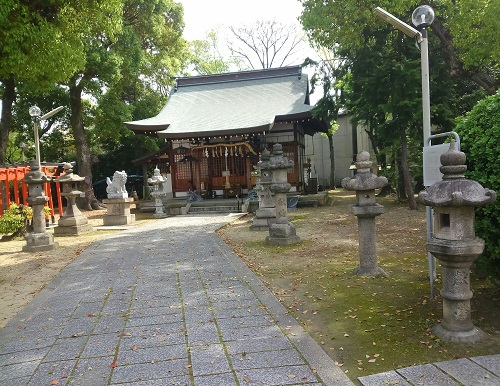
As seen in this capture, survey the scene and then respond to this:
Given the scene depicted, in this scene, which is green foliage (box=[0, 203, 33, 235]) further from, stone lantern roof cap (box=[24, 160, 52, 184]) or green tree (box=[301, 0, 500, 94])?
green tree (box=[301, 0, 500, 94])

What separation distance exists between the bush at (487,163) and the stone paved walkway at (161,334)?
1.96 m

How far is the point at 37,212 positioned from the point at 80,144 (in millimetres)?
11399

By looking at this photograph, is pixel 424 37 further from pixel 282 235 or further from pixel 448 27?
→ pixel 448 27

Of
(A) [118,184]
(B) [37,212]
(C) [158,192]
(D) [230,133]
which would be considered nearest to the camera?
(B) [37,212]

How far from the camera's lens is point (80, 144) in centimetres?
2053

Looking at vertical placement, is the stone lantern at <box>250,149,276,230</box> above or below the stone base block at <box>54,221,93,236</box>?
above

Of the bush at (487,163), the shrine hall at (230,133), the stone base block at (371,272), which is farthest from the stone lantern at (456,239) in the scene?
the shrine hall at (230,133)

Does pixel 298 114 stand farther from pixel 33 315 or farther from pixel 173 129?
pixel 33 315

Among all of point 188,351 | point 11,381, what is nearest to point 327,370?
point 188,351

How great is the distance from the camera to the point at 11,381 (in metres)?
3.23

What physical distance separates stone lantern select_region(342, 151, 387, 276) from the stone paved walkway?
1.62 m

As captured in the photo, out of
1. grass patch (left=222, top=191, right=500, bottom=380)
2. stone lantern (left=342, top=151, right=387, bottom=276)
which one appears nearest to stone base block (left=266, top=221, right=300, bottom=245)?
grass patch (left=222, top=191, right=500, bottom=380)

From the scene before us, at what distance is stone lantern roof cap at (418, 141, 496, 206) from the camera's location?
3318 mm

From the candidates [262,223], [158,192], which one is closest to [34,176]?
[262,223]
